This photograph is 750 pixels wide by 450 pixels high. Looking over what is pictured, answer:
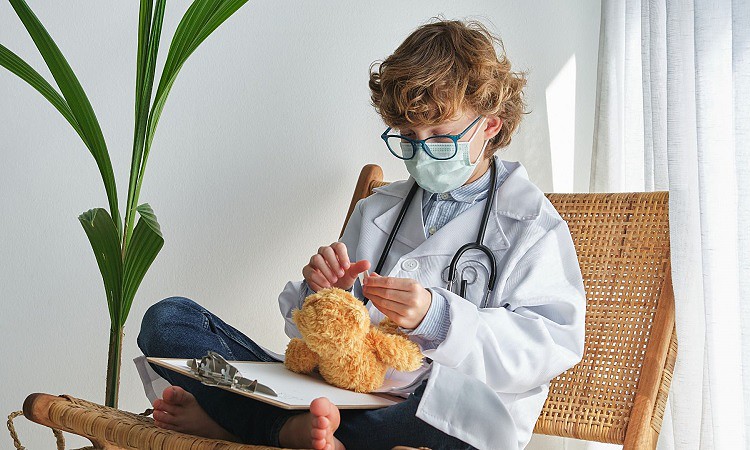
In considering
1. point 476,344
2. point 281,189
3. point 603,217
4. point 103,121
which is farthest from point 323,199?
point 476,344

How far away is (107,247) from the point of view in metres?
1.33

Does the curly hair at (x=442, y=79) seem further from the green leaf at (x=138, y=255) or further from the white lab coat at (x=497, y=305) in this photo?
the green leaf at (x=138, y=255)

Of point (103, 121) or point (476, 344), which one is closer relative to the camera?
point (476, 344)

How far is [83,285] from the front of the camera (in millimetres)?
1740

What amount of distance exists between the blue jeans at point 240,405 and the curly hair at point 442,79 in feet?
1.38

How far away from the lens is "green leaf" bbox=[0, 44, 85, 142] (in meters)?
1.26

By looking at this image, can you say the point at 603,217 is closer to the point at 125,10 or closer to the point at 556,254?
the point at 556,254

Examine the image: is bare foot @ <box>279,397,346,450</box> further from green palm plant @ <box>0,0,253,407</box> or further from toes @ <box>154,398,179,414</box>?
green palm plant @ <box>0,0,253,407</box>

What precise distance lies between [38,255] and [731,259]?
1303mm

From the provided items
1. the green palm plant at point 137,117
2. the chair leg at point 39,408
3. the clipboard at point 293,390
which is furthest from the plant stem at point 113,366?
the clipboard at point 293,390

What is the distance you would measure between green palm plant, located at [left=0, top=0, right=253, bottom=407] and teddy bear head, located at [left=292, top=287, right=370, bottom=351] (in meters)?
0.36

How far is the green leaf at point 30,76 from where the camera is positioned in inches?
49.7

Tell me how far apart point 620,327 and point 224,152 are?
0.89 metres

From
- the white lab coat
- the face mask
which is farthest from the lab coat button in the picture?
the face mask
